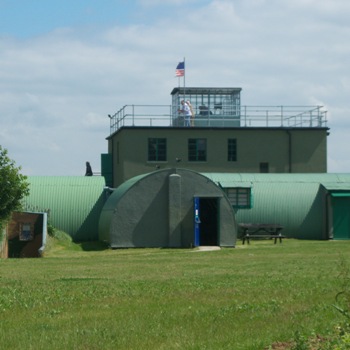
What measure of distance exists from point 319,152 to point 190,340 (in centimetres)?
5038

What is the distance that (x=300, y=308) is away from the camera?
14.8 meters

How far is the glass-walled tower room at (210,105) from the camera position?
60.2m

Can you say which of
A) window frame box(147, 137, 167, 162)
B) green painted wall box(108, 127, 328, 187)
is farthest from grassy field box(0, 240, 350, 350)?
window frame box(147, 137, 167, 162)

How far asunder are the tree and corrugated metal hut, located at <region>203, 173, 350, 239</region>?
16.1 meters

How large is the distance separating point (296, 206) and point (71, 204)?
12388mm

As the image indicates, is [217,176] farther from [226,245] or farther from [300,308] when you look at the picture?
[300,308]

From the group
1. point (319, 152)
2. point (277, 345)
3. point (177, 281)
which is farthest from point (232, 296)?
point (319, 152)

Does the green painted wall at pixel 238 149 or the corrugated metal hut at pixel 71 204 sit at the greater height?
the green painted wall at pixel 238 149

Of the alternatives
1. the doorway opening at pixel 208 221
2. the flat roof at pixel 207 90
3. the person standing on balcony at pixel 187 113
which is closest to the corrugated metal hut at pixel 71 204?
the doorway opening at pixel 208 221

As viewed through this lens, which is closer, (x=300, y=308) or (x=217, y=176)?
(x=300, y=308)

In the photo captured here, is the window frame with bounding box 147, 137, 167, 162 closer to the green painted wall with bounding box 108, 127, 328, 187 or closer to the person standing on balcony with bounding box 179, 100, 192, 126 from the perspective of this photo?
the green painted wall with bounding box 108, 127, 328, 187

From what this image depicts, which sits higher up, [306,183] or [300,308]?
[306,183]

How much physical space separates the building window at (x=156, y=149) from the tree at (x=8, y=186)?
23.7m

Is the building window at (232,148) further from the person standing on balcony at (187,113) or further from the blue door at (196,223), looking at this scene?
the blue door at (196,223)
